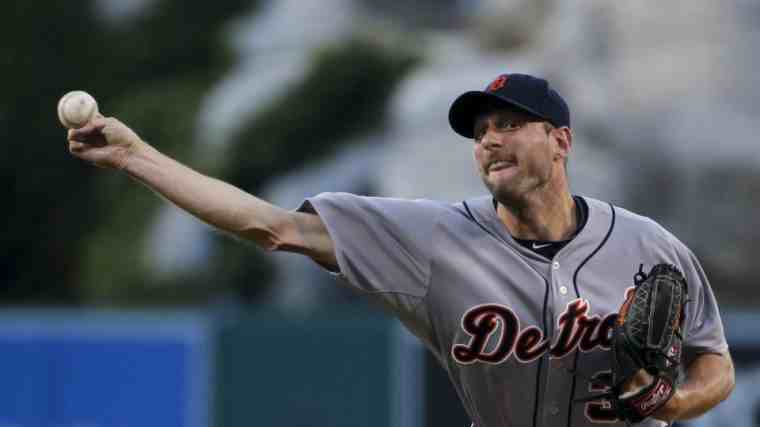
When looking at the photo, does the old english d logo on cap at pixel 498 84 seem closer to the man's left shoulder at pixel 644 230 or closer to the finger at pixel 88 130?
the man's left shoulder at pixel 644 230

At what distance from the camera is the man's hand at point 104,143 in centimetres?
318

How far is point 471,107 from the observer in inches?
137

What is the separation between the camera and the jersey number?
350 centimetres

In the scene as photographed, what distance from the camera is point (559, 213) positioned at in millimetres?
3617

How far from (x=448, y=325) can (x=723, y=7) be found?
889 cm

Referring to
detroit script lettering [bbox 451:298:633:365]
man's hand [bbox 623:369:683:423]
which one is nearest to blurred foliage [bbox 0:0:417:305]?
detroit script lettering [bbox 451:298:633:365]

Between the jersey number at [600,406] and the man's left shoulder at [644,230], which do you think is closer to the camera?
the jersey number at [600,406]

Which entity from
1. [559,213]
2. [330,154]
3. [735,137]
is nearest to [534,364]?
[559,213]

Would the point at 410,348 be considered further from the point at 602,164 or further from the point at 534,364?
the point at 602,164

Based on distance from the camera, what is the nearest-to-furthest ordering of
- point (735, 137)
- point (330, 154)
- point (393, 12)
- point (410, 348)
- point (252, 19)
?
point (410, 348), point (735, 137), point (330, 154), point (393, 12), point (252, 19)

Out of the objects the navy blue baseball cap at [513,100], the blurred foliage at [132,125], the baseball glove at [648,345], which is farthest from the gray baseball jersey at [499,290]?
the blurred foliage at [132,125]

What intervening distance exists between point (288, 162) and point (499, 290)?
1120 cm

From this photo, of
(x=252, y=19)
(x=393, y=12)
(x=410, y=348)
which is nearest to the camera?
(x=410, y=348)

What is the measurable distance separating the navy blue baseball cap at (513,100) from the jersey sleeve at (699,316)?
0.47 meters
